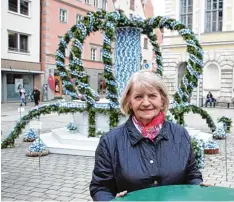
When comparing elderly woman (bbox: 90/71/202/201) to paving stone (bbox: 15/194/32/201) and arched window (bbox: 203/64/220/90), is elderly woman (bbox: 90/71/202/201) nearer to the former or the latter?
paving stone (bbox: 15/194/32/201)

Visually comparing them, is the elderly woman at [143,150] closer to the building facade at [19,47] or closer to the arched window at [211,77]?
the building facade at [19,47]

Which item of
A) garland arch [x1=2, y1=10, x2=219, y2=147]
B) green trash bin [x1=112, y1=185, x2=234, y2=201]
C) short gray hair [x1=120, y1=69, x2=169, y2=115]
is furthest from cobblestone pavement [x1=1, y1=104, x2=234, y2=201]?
green trash bin [x1=112, y1=185, x2=234, y2=201]

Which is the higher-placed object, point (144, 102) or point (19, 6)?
point (19, 6)

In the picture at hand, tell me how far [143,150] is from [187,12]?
95.3 feet

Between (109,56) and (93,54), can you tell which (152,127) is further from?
(93,54)

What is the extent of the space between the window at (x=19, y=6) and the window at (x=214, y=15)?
14.7m

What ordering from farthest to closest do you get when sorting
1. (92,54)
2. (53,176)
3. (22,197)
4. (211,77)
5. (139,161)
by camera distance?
1. (92,54)
2. (211,77)
3. (53,176)
4. (22,197)
5. (139,161)

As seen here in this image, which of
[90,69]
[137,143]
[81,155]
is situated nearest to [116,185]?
[137,143]

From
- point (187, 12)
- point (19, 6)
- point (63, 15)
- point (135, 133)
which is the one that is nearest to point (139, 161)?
point (135, 133)

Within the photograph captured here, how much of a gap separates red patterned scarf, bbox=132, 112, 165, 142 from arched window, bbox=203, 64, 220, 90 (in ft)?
88.2

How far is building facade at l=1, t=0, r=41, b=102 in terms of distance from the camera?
2775cm

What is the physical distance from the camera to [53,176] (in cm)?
716

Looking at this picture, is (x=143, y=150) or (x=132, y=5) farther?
(x=132, y=5)

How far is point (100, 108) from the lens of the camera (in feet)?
32.8
